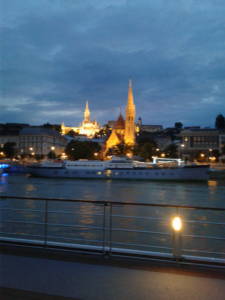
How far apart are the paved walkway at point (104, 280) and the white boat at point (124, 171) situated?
5191cm

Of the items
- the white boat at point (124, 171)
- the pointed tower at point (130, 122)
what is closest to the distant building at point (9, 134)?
the pointed tower at point (130, 122)

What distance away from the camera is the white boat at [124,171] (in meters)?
56.1

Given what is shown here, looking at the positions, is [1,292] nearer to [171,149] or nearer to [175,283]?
[175,283]

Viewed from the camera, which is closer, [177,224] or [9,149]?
[177,224]

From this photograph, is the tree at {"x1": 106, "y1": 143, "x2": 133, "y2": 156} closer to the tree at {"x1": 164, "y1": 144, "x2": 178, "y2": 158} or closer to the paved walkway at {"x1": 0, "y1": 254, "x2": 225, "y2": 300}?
the tree at {"x1": 164, "y1": 144, "x2": 178, "y2": 158}

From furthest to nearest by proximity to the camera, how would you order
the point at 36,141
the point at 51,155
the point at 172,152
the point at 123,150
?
the point at 36,141 < the point at 51,155 < the point at 123,150 < the point at 172,152

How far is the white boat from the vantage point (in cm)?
5609

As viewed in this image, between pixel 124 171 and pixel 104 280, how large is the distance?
5640cm

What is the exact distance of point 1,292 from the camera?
3.69 m

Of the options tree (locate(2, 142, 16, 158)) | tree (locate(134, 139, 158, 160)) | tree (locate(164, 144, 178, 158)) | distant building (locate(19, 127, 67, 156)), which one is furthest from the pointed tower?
tree (locate(2, 142, 16, 158))

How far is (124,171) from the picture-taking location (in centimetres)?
6041

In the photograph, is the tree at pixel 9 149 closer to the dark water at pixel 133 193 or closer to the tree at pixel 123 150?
the tree at pixel 123 150

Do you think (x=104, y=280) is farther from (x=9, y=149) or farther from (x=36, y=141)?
(x=36, y=141)

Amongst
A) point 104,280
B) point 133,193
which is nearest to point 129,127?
point 133,193
